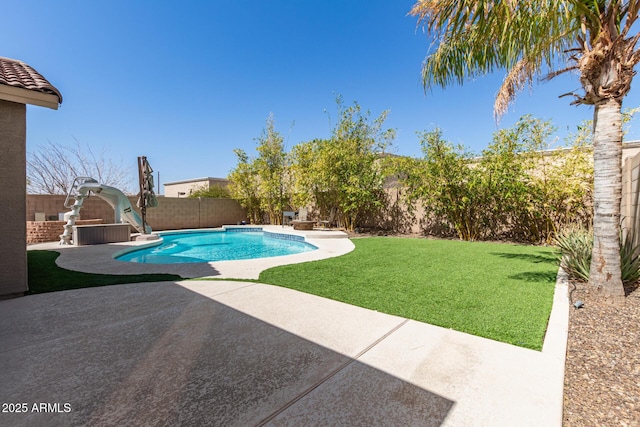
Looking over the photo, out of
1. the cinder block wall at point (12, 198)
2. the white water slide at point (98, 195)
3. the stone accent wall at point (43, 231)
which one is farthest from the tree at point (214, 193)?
the cinder block wall at point (12, 198)

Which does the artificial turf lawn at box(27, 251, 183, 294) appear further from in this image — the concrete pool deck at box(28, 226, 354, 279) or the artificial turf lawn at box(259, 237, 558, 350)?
the artificial turf lawn at box(259, 237, 558, 350)

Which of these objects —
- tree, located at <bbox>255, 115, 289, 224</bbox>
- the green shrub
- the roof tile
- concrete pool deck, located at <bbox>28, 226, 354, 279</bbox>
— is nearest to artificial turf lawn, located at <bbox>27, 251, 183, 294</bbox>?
concrete pool deck, located at <bbox>28, 226, 354, 279</bbox>

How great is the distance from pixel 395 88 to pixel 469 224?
809 cm

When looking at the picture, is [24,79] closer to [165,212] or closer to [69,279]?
[69,279]

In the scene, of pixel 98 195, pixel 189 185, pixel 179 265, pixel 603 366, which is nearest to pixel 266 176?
pixel 98 195

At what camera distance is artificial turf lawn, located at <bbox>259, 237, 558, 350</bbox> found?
2.99 metres

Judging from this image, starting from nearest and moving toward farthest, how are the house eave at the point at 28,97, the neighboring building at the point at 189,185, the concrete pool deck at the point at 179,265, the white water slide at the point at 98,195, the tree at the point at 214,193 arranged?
the house eave at the point at 28,97 < the concrete pool deck at the point at 179,265 < the white water slide at the point at 98,195 < the tree at the point at 214,193 < the neighboring building at the point at 189,185

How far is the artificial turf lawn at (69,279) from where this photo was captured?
4.48 metres

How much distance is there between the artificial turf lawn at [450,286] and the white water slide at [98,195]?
9.11 m

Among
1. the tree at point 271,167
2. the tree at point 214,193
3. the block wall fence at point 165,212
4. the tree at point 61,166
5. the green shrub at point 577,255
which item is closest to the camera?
the green shrub at point 577,255

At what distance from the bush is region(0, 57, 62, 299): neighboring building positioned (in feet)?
28.5

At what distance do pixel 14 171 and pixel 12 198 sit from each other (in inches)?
15.3

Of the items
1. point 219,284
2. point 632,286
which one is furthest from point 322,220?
point 632,286

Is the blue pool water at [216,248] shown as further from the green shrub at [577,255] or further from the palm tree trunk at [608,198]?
the palm tree trunk at [608,198]
